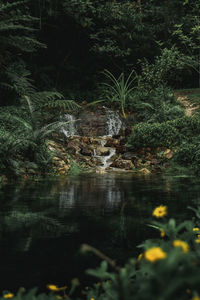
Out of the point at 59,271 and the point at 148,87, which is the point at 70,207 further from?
the point at 148,87

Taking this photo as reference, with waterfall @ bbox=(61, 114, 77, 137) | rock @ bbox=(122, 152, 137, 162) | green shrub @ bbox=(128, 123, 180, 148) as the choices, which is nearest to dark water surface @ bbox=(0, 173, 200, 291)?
rock @ bbox=(122, 152, 137, 162)

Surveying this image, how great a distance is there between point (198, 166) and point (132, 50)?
477 inches

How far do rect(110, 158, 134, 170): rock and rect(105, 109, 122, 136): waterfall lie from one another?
12.8 feet

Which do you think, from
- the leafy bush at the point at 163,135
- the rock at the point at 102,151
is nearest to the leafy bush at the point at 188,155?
the leafy bush at the point at 163,135

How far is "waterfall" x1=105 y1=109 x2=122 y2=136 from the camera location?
44.4ft

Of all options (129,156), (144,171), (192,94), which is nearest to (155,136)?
(129,156)

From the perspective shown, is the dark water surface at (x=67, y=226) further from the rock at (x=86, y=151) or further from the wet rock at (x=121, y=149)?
the wet rock at (x=121, y=149)

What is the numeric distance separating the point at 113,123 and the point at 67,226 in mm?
11111

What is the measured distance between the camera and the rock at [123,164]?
9.34 meters

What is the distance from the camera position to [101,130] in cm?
1341

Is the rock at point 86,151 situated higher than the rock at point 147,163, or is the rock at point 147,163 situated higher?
the rock at point 86,151

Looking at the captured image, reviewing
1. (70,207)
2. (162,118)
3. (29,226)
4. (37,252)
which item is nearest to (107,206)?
(70,207)

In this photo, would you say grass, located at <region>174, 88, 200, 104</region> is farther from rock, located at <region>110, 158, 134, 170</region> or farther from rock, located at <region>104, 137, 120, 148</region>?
rock, located at <region>110, 158, 134, 170</region>

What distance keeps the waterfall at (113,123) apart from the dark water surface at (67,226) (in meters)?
8.54
